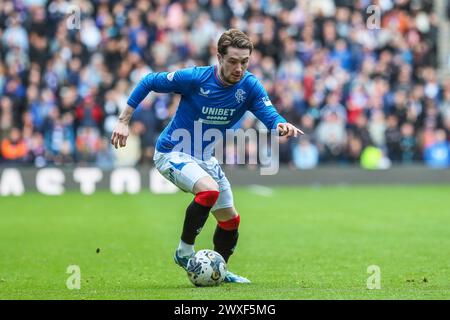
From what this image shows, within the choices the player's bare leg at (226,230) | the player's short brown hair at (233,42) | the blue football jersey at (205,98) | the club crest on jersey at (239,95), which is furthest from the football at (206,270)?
the player's short brown hair at (233,42)

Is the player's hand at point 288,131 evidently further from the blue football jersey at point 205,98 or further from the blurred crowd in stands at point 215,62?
the blurred crowd in stands at point 215,62

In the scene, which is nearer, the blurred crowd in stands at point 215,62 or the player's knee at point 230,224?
the player's knee at point 230,224

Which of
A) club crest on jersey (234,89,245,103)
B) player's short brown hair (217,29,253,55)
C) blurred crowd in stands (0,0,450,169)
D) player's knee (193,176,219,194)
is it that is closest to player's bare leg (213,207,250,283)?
player's knee (193,176,219,194)

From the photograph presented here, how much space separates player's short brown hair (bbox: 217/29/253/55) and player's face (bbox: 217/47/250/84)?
37 mm

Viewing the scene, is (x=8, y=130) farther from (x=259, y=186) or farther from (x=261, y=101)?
(x=261, y=101)

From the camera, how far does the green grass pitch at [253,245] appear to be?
366 inches

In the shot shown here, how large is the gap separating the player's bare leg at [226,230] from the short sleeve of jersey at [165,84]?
1.30 meters

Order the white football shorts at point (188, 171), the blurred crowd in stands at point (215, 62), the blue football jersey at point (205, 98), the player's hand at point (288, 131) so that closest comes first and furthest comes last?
the player's hand at point (288, 131) → the white football shorts at point (188, 171) → the blue football jersey at point (205, 98) → the blurred crowd in stands at point (215, 62)

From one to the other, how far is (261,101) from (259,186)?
1595cm

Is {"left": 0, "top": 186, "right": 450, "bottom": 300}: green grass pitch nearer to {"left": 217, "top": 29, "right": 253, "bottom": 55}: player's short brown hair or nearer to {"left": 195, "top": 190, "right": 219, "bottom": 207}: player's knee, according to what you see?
{"left": 195, "top": 190, "right": 219, "bottom": 207}: player's knee

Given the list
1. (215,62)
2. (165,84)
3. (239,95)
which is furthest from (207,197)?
(215,62)

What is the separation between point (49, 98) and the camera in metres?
24.5

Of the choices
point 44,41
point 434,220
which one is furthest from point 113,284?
point 44,41

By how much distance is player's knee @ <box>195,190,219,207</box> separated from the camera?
9.41 meters
